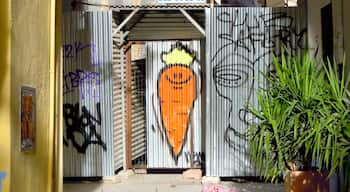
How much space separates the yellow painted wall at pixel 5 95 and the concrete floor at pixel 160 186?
4569 mm

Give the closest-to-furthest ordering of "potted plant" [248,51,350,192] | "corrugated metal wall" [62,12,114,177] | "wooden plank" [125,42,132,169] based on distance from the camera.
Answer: "potted plant" [248,51,350,192] → "corrugated metal wall" [62,12,114,177] → "wooden plank" [125,42,132,169]

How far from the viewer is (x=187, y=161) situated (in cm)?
839

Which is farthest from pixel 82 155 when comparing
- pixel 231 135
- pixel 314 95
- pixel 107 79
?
pixel 314 95

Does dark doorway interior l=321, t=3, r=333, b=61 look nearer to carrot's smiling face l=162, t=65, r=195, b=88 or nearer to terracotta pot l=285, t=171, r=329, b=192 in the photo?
terracotta pot l=285, t=171, r=329, b=192

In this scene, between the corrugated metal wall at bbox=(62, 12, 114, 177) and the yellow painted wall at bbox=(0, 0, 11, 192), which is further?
the corrugated metal wall at bbox=(62, 12, 114, 177)

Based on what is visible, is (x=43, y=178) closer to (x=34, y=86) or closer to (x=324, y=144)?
(x=34, y=86)

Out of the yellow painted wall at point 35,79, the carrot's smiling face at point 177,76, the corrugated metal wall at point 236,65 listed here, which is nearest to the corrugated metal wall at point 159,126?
the carrot's smiling face at point 177,76

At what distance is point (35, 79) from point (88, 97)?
4473 millimetres

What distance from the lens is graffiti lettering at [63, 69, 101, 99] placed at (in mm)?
7605

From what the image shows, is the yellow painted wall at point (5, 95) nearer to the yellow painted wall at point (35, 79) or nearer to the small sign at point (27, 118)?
the yellow painted wall at point (35, 79)

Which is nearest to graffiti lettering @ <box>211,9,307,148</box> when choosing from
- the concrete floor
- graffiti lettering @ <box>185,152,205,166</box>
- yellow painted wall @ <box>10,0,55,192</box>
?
the concrete floor

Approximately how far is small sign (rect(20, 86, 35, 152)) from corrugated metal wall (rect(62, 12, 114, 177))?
177 inches

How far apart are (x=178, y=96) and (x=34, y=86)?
5.32 metres

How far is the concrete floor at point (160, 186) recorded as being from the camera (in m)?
7.04
